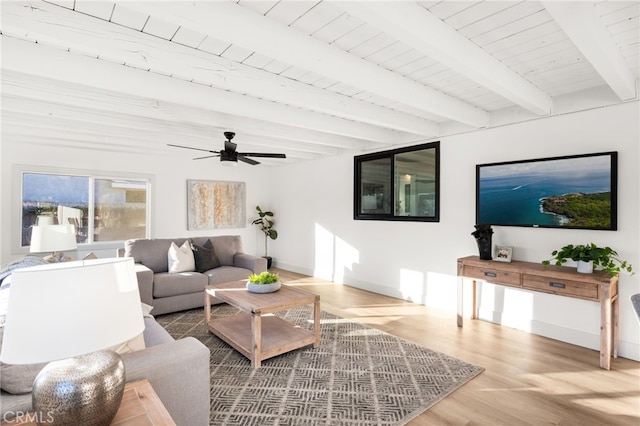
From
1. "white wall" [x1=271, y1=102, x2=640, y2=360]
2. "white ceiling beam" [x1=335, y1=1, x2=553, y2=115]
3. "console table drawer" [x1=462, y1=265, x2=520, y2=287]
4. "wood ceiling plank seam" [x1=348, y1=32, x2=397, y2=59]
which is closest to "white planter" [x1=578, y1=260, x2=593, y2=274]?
"white wall" [x1=271, y1=102, x2=640, y2=360]

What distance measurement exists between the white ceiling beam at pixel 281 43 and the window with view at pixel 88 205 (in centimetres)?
421

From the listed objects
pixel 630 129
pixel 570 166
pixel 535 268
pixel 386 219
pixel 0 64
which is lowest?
pixel 535 268

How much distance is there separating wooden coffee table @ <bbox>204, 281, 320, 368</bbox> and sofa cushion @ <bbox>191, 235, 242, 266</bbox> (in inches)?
58.6

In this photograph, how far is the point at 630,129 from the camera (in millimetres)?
2971

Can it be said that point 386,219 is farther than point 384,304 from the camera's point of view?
Yes

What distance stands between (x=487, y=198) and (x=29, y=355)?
4.14 meters

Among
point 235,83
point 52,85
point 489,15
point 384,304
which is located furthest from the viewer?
point 384,304

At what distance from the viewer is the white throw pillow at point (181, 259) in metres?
4.36

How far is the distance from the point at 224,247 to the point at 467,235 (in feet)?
11.4

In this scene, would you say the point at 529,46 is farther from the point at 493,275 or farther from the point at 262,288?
the point at 262,288

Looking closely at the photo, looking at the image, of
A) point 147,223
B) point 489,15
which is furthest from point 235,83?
point 147,223

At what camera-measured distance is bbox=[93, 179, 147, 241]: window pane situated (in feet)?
18.6

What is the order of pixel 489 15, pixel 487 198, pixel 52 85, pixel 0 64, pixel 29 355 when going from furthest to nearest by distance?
1. pixel 487 198
2. pixel 52 85
3. pixel 0 64
4. pixel 489 15
5. pixel 29 355

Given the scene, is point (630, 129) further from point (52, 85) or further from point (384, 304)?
point (52, 85)
